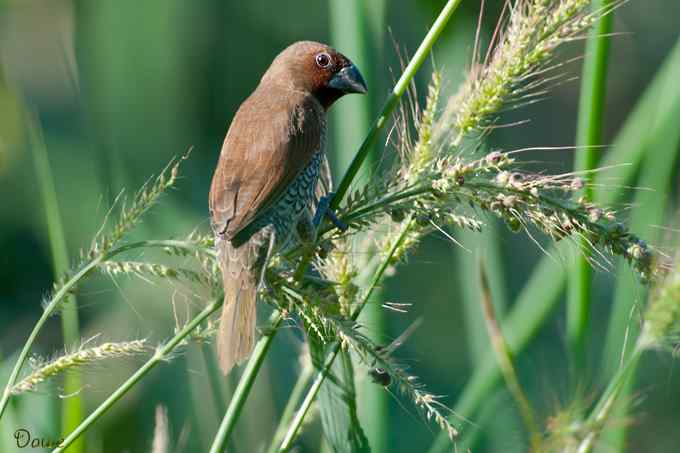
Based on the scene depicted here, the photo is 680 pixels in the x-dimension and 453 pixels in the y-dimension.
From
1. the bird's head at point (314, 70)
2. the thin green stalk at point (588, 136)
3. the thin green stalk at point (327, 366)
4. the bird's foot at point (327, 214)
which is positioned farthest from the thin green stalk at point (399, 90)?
the bird's head at point (314, 70)

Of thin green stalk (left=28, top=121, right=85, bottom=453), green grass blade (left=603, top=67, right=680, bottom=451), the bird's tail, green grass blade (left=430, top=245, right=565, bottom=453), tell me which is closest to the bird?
the bird's tail

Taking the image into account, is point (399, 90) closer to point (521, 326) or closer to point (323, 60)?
point (521, 326)

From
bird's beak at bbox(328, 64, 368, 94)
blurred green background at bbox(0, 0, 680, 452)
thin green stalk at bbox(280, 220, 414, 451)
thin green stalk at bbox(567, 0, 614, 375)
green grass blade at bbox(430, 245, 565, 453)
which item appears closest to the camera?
thin green stalk at bbox(280, 220, 414, 451)

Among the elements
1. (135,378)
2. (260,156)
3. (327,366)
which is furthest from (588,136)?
(135,378)

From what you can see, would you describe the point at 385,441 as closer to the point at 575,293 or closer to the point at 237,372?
the point at 575,293

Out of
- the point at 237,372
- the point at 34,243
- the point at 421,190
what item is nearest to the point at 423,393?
the point at 421,190

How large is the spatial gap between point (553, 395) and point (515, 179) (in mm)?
324

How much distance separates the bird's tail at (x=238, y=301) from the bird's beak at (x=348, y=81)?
0.54 m

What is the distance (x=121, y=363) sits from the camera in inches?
116

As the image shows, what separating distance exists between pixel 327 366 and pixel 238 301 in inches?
14.5

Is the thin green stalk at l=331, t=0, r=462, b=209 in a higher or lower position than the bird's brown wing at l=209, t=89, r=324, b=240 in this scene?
higher

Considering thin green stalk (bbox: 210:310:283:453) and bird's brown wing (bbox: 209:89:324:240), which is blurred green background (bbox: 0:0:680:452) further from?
thin green stalk (bbox: 210:310:283:453)

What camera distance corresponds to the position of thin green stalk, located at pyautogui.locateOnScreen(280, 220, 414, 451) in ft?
4.70

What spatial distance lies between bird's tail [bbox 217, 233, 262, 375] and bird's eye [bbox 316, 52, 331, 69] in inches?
30.4
